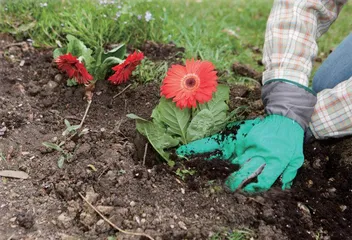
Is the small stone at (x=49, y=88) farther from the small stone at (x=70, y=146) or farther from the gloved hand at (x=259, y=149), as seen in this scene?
the gloved hand at (x=259, y=149)

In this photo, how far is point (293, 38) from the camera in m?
2.35

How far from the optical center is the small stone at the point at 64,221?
73.4 inches

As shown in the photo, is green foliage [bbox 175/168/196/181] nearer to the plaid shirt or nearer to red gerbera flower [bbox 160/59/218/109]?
red gerbera flower [bbox 160/59/218/109]

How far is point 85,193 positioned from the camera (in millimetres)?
1990

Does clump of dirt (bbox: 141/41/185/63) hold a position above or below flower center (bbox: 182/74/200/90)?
below

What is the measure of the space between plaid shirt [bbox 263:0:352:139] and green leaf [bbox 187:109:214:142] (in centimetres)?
35

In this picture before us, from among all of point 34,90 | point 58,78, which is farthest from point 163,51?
point 34,90

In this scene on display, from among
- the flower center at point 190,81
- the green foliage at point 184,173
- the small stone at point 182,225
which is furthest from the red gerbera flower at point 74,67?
the small stone at point 182,225

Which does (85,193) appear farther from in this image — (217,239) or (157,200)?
(217,239)

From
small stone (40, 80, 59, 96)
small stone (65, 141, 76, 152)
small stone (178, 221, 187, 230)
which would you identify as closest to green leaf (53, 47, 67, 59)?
small stone (40, 80, 59, 96)

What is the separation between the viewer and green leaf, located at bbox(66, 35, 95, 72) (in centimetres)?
264

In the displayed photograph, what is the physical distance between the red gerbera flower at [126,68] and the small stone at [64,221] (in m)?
0.83

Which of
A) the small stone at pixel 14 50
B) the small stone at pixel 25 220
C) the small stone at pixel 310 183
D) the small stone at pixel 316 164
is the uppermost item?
the small stone at pixel 316 164

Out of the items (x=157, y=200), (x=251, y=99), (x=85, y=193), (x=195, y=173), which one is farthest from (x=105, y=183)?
(x=251, y=99)
